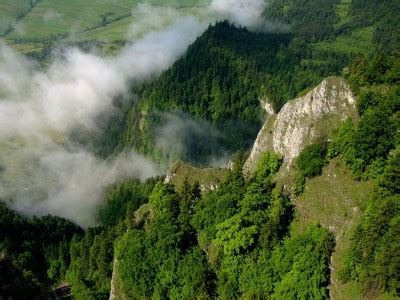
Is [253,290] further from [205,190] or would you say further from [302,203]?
[205,190]

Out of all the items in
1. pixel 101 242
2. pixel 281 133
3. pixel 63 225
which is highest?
pixel 281 133

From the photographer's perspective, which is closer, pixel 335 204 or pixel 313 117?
pixel 335 204

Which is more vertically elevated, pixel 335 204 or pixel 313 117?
pixel 313 117

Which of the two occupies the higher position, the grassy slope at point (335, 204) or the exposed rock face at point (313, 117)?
the exposed rock face at point (313, 117)

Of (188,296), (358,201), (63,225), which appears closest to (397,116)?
(358,201)

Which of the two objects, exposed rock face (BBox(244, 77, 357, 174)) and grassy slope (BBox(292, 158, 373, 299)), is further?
exposed rock face (BBox(244, 77, 357, 174))

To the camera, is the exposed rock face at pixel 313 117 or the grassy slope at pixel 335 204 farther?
the exposed rock face at pixel 313 117

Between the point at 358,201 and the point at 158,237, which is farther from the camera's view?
the point at 158,237

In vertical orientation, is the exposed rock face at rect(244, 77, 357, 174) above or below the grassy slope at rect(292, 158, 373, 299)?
above
